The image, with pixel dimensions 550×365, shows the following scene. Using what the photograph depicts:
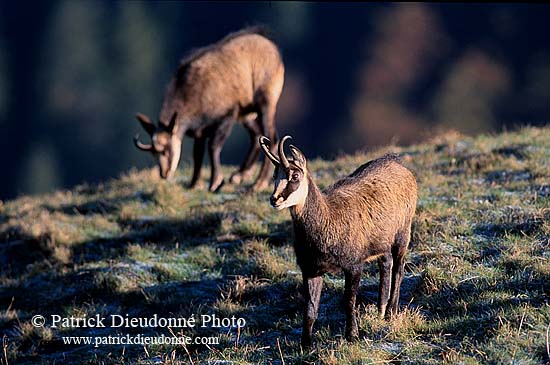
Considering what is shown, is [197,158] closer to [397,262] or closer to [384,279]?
[397,262]

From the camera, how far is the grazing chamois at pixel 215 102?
13.9m

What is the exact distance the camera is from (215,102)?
45.6ft

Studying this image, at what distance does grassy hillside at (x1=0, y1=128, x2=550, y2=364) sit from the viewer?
7.32 metres

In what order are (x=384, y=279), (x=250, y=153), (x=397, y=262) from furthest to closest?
(x=250, y=153)
(x=397, y=262)
(x=384, y=279)

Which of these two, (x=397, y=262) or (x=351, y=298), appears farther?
(x=397, y=262)

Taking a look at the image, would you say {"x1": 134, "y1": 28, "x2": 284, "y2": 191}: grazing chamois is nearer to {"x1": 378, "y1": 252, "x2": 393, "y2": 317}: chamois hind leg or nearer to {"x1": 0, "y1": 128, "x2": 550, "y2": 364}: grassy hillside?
{"x1": 0, "y1": 128, "x2": 550, "y2": 364}: grassy hillside

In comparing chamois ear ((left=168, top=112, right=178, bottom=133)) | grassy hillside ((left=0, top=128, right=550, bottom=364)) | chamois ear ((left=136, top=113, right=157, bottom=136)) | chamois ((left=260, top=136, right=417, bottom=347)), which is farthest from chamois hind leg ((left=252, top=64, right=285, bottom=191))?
chamois ((left=260, top=136, right=417, bottom=347))

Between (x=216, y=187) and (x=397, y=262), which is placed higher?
(x=397, y=262)

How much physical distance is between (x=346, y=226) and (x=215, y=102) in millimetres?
6838

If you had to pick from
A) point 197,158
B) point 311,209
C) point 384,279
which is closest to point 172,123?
point 197,158

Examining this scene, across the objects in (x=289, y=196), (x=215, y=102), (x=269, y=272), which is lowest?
(x=269, y=272)

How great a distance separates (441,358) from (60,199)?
9.03 meters

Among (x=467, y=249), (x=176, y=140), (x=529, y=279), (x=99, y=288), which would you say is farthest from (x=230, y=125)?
(x=529, y=279)

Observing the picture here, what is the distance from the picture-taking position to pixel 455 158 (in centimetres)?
1327
